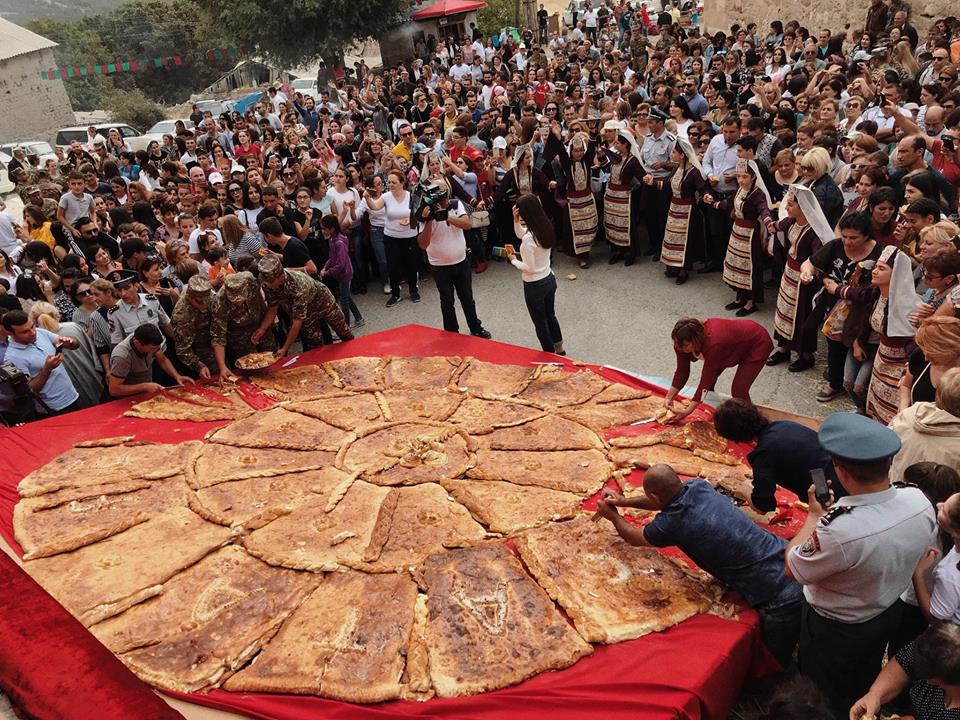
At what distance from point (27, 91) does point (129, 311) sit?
2770 cm

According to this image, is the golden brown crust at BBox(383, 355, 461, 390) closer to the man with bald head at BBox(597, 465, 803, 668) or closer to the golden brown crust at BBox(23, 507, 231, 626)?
the golden brown crust at BBox(23, 507, 231, 626)

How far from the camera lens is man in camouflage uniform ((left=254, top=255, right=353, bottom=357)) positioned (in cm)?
648

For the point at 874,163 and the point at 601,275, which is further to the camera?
the point at 601,275

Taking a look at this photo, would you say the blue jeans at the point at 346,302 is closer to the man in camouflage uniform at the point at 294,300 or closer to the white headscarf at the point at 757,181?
the man in camouflage uniform at the point at 294,300

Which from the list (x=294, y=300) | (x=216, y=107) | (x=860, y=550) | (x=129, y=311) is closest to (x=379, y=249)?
(x=294, y=300)

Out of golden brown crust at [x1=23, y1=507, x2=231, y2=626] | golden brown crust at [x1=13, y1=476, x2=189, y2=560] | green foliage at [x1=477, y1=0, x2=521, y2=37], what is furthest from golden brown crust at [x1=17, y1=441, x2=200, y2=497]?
green foliage at [x1=477, y1=0, x2=521, y2=37]

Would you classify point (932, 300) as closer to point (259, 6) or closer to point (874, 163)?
point (874, 163)

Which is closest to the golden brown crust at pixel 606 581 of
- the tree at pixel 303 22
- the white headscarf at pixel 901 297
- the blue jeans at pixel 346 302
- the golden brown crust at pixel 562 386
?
the golden brown crust at pixel 562 386

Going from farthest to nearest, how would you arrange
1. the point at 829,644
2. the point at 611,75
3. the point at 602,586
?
the point at 611,75 → the point at 602,586 → the point at 829,644

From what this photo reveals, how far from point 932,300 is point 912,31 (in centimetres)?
1051

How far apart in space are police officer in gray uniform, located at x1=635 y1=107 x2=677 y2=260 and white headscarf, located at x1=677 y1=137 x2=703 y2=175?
45cm

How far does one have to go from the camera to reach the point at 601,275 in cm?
943

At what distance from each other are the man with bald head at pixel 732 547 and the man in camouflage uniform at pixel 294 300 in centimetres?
405

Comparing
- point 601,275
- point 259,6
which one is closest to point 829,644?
point 601,275
